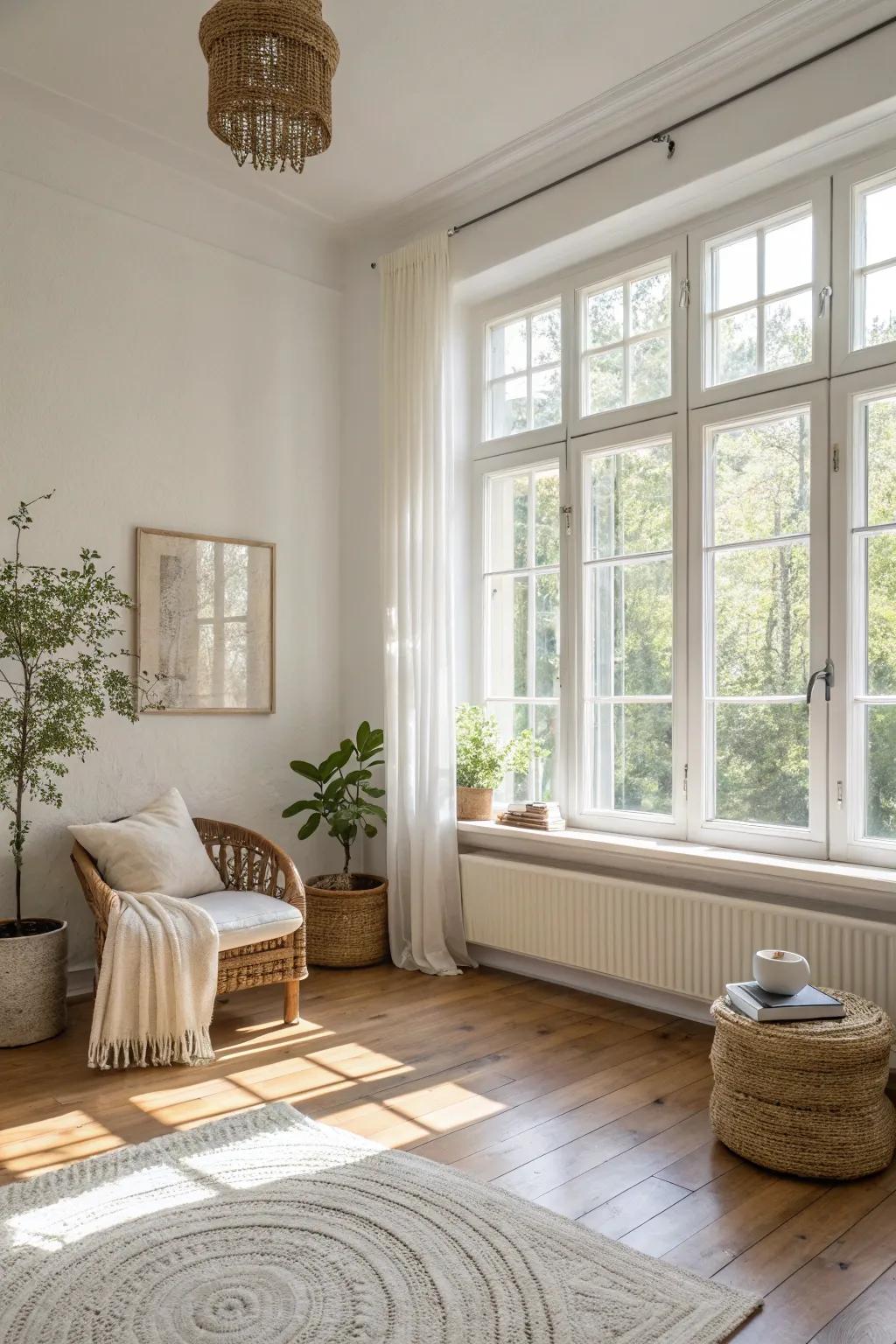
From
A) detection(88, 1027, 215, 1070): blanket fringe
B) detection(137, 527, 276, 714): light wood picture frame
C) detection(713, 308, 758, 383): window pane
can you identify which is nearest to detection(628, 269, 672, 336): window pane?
detection(713, 308, 758, 383): window pane

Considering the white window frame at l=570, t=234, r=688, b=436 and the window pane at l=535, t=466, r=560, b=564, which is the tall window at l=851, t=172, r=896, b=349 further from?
the window pane at l=535, t=466, r=560, b=564

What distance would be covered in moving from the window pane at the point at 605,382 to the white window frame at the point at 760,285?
1.23ft

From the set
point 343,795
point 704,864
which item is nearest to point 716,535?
point 704,864

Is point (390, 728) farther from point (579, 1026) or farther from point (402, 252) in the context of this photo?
point (402, 252)

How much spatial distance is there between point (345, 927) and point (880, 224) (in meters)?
3.44

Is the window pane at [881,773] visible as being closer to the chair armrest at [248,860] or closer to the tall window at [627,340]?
the tall window at [627,340]

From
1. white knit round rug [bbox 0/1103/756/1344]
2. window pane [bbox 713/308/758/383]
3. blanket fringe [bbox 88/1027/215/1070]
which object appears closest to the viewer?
white knit round rug [bbox 0/1103/756/1344]

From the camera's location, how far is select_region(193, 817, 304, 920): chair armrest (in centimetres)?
392

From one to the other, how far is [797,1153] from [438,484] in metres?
3.01

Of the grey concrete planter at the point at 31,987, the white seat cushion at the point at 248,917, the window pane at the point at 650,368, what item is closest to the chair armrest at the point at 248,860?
the white seat cushion at the point at 248,917

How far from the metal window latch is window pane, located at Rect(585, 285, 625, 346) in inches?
66.3

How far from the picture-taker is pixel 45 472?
13.4ft

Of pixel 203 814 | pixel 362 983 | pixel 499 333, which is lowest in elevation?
pixel 362 983

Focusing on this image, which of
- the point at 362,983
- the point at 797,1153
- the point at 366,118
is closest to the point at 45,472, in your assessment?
the point at 366,118
